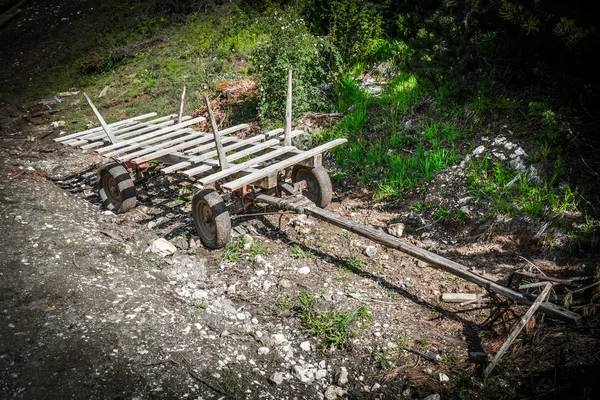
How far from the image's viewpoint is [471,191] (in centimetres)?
509

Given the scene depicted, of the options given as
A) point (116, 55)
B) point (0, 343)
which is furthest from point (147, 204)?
point (116, 55)

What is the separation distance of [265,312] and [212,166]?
1888mm

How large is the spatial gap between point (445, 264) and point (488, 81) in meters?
3.50

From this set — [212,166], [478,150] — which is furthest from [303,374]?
[478,150]

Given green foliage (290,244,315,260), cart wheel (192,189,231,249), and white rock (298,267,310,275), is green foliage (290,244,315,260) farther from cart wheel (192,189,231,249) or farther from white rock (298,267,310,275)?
cart wheel (192,189,231,249)

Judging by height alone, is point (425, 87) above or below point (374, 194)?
above

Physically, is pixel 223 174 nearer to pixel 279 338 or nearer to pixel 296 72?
pixel 279 338

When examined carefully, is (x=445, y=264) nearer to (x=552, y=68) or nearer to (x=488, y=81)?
(x=552, y=68)

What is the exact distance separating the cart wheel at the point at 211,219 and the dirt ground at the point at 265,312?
0.18m

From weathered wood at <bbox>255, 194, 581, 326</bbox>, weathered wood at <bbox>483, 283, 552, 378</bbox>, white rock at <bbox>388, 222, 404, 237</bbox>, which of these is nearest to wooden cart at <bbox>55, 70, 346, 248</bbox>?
weathered wood at <bbox>255, 194, 581, 326</bbox>

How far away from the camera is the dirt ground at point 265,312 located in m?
3.14

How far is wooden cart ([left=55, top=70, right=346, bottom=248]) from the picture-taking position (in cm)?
479

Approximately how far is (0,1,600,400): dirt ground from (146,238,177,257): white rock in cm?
9

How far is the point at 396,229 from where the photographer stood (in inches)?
204
